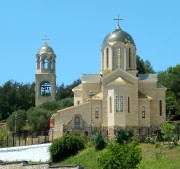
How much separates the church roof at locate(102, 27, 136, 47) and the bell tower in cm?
1865

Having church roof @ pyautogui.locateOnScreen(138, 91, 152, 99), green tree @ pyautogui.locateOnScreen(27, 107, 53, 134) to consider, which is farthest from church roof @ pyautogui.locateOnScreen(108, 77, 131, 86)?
green tree @ pyautogui.locateOnScreen(27, 107, 53, 134)

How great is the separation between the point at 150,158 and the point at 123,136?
588 centimetres

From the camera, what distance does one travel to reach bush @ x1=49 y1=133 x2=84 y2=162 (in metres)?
54.4

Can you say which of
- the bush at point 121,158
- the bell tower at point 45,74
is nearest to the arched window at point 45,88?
the bell tower at point 45,74

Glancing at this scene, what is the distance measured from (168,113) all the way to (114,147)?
102 ft

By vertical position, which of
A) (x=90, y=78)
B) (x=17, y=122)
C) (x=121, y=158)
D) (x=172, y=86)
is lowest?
(x=121, y=158)

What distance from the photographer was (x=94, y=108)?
2452 inches

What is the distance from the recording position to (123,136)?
183 feet

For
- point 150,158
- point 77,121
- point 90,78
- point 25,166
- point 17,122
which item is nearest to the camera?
point 25,166

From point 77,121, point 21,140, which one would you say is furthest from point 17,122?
point 77,121

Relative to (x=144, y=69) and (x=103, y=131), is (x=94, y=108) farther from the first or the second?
(x=144, y=69)

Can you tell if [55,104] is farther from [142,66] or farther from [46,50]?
[142,66]

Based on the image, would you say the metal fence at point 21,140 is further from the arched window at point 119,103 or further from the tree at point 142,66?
the tree at point 142,66

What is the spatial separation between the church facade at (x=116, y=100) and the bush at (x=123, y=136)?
10.1 feet
